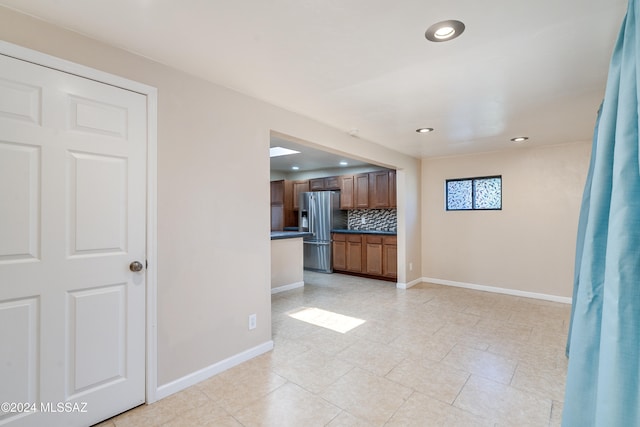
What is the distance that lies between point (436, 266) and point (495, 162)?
80.3 inches

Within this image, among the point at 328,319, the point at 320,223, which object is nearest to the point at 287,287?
the point at 328,319

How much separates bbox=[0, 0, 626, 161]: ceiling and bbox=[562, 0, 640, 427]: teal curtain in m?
0.87

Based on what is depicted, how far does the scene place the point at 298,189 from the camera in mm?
7363

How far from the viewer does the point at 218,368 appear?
2381 millimetres

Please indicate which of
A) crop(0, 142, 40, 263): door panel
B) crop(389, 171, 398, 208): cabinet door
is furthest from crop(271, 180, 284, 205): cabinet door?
crop(0, 142, 40, 263): door panel

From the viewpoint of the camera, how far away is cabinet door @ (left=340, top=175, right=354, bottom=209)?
21.1ft

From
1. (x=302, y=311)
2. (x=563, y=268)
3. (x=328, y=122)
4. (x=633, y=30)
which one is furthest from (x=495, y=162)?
(x=633, y=30)

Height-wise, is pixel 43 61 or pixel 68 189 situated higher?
pixel 43 61

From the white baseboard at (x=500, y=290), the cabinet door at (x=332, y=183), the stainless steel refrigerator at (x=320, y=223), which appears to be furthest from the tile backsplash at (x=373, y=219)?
the white baseboard at (x=500, y=290)

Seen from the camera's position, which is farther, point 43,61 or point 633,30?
point 43,61

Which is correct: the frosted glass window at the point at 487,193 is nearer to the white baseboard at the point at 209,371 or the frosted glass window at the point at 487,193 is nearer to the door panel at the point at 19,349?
the white baseboard at the point at 209,371

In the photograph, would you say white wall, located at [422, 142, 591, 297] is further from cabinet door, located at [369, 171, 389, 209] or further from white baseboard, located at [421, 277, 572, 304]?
cabinet door, located at [369, 171, 389, 209]

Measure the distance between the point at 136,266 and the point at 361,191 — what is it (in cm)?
484

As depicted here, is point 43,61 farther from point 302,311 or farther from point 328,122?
point 302,311
